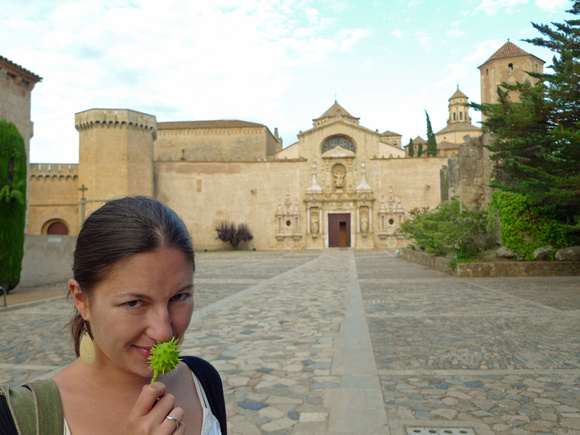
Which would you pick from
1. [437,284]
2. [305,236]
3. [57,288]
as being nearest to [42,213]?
[305,236]

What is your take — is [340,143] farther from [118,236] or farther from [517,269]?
[118,236]

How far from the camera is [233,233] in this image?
125 ft

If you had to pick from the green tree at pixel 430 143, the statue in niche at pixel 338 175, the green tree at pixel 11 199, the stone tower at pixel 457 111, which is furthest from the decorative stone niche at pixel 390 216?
the stone tower at pixel 457 111

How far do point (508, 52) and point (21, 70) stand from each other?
36.1 metres

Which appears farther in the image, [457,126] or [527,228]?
[457,126]

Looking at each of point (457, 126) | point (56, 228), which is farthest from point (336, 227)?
point (457, 126)

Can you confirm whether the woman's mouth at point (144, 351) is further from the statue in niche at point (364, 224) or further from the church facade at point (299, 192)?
the statue in niche at point (364, 224)

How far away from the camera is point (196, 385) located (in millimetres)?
1342

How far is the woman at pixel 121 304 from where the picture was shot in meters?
1.07

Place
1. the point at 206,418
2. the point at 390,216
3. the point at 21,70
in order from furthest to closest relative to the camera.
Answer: the point at 390,216 < the point at 21,70 < the point at 206,418

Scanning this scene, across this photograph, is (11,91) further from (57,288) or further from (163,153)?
(163,153)

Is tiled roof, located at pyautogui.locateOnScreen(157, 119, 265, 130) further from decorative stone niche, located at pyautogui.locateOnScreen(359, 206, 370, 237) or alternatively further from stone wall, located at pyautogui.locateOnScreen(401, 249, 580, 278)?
stone wall, located at pyautogui.locateOnScreen(401, 249, 580, 278)

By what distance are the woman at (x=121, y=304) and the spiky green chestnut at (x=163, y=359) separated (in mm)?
53

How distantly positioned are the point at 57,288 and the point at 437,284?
33.5ft
